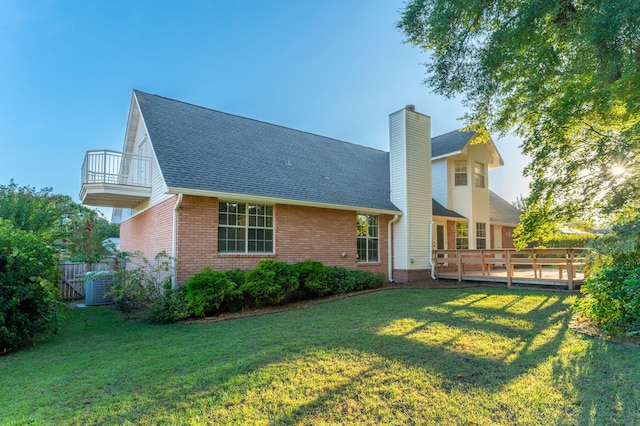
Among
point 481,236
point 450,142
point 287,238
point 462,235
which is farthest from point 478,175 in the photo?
point 287,238

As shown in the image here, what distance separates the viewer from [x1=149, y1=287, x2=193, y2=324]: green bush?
785 cm

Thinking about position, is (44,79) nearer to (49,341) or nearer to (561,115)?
(49,341)

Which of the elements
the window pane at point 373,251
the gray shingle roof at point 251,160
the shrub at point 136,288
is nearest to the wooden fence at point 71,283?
the shrub at point 136,288

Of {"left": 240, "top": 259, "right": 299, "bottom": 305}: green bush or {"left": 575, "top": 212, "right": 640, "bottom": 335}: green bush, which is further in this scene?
{"left": 240, "top": 259, "right": 299, "bottom": 305}: green bush

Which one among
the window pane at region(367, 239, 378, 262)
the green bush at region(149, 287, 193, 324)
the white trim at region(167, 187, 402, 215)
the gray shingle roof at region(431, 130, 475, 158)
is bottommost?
the green bush at region(149, 287, 193, 324)

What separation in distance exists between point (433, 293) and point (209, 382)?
334 inches

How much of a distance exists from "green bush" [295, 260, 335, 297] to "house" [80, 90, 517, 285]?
43.0 inches

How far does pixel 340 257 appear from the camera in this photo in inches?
485

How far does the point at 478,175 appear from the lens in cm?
1742

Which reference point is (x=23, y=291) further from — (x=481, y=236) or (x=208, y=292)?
(x=481, y=236)

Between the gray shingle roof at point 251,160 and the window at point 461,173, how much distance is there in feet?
12.6

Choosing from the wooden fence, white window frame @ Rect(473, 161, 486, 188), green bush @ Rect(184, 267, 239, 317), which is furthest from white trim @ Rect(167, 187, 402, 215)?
the wooden fence

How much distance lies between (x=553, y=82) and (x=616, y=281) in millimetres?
5598

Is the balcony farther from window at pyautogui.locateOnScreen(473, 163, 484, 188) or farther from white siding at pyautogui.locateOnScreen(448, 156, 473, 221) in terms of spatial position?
window at pyautogui.locateOnScreen(473, 163, 484, 188)
